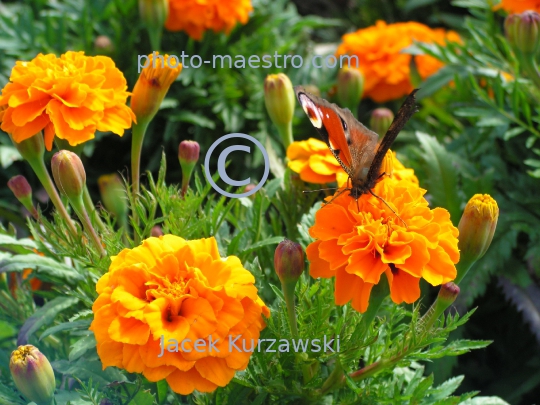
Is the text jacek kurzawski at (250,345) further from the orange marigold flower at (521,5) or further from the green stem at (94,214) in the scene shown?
the orange marigold flower at (521,5)

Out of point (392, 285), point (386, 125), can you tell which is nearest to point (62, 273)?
point (392, 285)

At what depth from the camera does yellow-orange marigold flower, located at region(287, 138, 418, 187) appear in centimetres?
96

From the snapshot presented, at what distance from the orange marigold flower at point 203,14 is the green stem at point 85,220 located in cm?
69

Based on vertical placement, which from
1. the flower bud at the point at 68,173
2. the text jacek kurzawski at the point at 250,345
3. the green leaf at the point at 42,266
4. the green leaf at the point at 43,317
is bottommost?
the green leaf at the point at 43,317

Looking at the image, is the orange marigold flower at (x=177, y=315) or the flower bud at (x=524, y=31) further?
the flower bud at (x=524, y=31)

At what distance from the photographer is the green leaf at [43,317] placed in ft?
3.23

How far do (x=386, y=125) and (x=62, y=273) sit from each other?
0.66 metres

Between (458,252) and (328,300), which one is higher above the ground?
(458,252)

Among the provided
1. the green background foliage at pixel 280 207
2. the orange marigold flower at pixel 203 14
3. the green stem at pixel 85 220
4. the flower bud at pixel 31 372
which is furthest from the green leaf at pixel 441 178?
the flower bud at pixel 31 372

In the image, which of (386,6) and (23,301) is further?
(386,6)

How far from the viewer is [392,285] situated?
74cm

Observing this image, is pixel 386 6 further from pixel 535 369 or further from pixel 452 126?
pixel 535 369

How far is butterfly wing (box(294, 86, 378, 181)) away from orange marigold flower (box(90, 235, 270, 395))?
0.19 metres

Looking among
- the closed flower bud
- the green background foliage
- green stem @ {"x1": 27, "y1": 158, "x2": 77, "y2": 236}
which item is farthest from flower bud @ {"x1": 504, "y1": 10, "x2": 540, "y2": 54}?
green stem @ {"x1": 27, "y1": 158, "x2": 77, "y2": 236}
